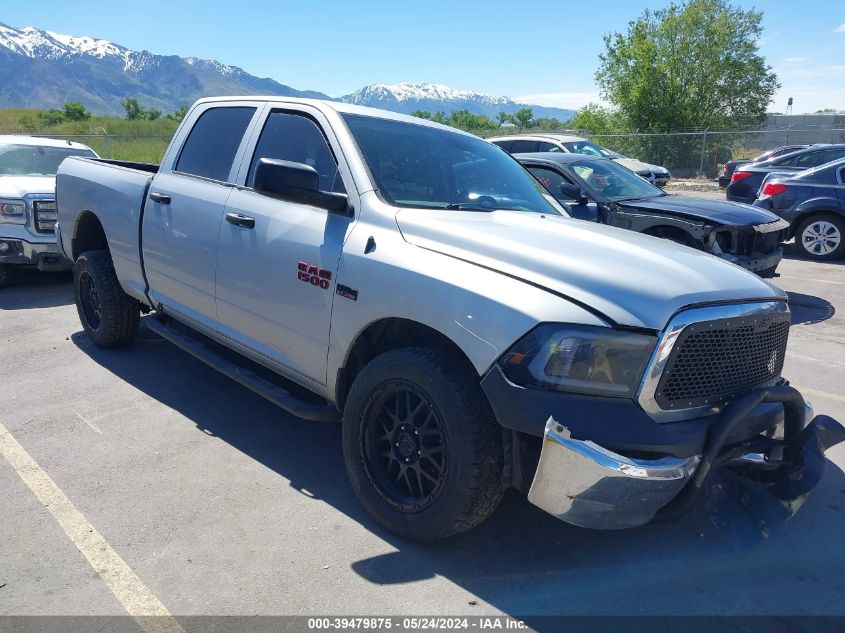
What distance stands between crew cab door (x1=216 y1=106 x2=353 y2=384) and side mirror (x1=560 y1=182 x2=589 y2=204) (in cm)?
439

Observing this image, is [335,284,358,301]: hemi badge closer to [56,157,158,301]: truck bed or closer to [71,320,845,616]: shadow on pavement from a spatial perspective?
[71,320,845,616]: shadow on pavement

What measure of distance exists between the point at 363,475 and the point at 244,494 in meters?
0.75

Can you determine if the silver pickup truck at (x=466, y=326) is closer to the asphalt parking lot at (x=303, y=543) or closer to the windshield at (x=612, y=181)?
the asphalt parking lot at (x=303, y=543)

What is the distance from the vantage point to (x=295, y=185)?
3.32 metres

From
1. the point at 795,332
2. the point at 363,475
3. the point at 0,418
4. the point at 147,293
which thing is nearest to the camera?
the point at 363,475

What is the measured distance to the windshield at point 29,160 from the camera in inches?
354

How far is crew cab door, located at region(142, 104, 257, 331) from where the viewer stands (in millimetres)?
4250

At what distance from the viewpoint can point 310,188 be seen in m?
3.35

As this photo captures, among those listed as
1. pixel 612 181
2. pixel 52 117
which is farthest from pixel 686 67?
pixel 52 117

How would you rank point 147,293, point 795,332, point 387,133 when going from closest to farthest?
point 387,133 → point 147,293 → point 795,332

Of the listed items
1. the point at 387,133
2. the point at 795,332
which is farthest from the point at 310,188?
the point at 795,332

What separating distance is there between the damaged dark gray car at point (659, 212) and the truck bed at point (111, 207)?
162 inches

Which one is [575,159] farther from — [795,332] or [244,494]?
[244,494]

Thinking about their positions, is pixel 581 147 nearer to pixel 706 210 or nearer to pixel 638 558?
pixel 706 210
